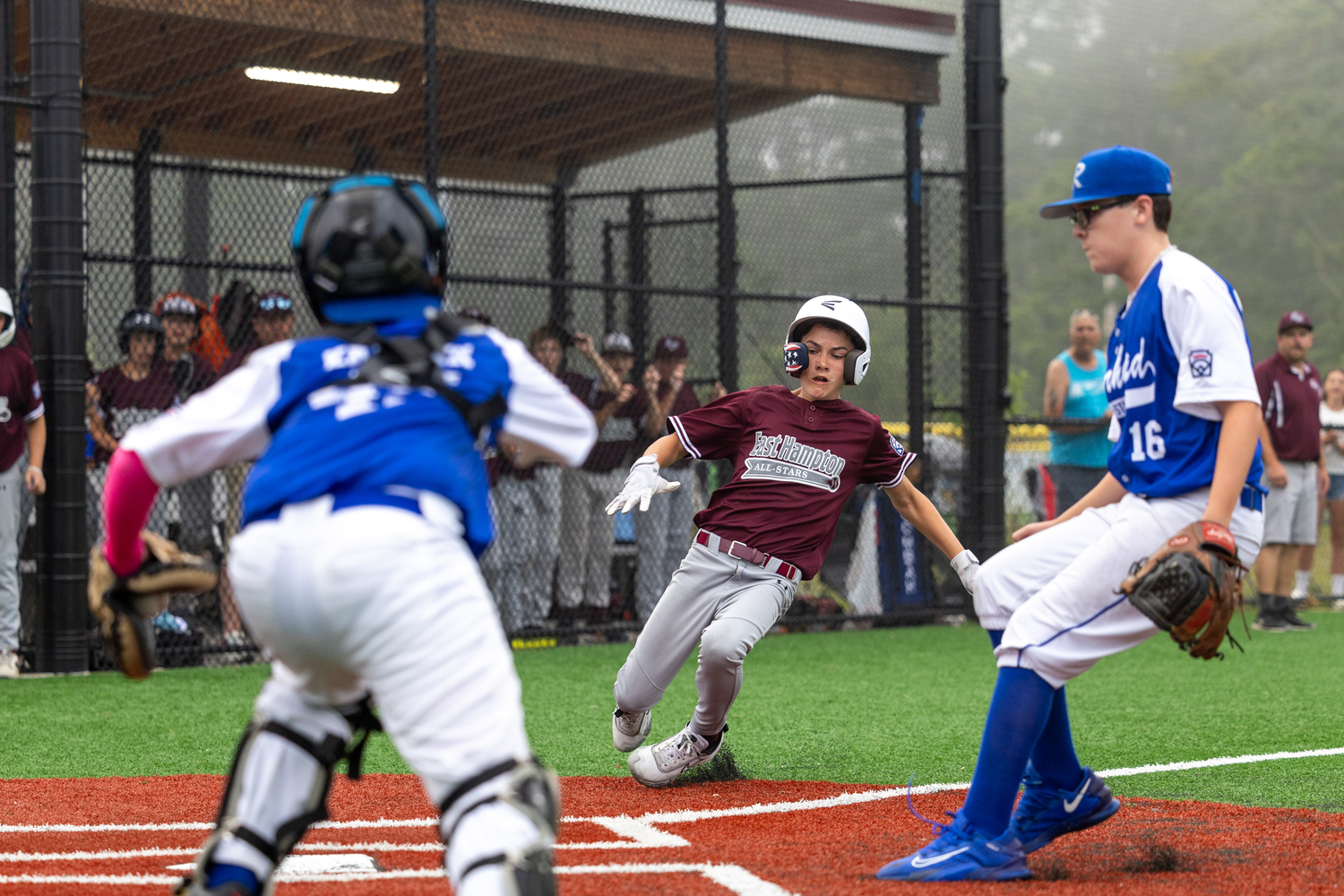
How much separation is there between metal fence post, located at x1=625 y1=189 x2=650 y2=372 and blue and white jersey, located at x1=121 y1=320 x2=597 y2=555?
906 cm

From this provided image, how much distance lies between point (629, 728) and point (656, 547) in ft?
16.9

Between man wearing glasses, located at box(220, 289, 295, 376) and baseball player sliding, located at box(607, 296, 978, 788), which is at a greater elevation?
man wearing glasses, located at box(220, 289, 295, 376)

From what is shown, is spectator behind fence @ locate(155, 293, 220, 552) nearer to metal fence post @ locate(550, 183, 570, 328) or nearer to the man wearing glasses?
the man wearing glasses

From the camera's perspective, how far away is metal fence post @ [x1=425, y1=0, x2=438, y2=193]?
9.33 m

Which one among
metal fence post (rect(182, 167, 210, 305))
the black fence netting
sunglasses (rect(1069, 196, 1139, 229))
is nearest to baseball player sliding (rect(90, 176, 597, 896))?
sunglasses (rect(1069, 196, 1139, 229))

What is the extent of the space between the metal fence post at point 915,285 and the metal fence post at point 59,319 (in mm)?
6162

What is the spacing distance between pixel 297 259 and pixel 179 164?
8295 millimetres

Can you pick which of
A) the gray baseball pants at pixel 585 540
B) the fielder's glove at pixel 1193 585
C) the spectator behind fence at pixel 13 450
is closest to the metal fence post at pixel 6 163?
the spectator behind fence at pixel 13 450

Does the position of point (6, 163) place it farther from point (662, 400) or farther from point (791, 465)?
point (791, 465)

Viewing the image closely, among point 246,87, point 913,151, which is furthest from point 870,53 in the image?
point 246,87

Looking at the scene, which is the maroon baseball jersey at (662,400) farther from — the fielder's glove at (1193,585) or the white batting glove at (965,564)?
the fielder's glove at (1193,585)

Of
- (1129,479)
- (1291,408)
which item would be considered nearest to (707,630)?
(1129,479)

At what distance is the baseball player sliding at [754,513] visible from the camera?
5148 millimetres

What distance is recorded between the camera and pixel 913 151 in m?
11.8
